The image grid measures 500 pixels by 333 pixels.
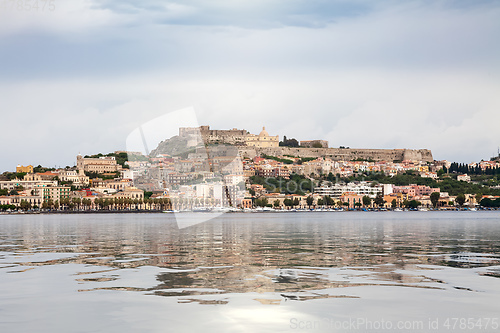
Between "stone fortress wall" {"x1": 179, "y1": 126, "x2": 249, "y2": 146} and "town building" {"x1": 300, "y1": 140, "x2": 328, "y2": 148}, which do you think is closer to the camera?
"stone fortress wall" {"x1": 179, "y1": 126, "x2": 249, "y2": 146}

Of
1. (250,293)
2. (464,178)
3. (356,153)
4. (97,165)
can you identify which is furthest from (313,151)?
(250,293)

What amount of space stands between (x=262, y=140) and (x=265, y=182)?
105 feet

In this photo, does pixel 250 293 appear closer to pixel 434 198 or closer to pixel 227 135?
pixel 434 198

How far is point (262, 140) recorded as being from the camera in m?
177

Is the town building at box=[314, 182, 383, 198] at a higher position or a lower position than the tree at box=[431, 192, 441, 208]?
higher

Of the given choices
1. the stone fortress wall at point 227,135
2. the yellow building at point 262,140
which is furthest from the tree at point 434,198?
the yellow building at point 262,140

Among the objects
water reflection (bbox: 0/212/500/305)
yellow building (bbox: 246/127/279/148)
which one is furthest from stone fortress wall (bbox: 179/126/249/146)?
water reflection (bbox: 0/212/500/305)

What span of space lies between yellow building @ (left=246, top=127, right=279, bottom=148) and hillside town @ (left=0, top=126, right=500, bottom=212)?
0.86 ft

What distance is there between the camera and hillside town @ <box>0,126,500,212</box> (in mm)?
119062

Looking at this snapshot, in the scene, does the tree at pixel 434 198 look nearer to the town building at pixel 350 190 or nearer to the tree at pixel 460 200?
the tree at pixel 460 200

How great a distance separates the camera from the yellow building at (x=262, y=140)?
175 metres

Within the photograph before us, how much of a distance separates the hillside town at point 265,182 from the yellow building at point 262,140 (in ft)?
0.86

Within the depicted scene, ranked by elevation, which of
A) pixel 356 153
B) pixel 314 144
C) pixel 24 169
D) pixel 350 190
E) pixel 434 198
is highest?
pixel 314 144

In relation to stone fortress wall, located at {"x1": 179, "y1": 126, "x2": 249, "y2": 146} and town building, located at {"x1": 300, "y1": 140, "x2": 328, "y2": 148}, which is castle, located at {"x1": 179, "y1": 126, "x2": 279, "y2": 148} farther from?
town building, located at {"x1": 300, "y1": 140, "x2": 328, "y2": 148}
